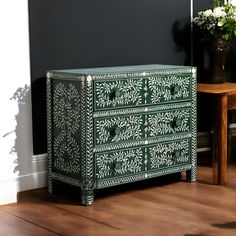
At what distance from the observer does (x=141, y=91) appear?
14.2ft

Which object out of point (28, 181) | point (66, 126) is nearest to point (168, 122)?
point (66, 126)

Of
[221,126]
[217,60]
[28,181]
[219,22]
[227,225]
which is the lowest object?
[227,225]

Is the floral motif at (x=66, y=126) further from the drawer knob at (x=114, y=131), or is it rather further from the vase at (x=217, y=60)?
the vase at (x=217, y=60)

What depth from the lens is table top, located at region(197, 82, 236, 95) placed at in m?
4.60

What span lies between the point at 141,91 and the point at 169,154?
53 centimetres

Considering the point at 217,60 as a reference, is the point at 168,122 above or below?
below

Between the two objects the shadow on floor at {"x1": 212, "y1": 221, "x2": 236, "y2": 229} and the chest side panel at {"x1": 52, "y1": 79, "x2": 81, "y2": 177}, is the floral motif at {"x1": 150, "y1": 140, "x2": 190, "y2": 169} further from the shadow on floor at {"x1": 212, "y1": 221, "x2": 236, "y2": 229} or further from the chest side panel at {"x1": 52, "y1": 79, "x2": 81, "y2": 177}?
the shadow on floor at {"x1": 212, "y1": 221, "x2": 236, "y2": 229}

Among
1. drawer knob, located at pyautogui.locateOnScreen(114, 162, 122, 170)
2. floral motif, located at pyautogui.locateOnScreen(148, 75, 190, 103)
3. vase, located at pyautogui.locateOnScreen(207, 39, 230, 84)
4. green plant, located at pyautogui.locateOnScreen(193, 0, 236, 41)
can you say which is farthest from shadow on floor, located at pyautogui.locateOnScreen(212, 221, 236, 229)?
green plant, located at pyautogui.locateOnScreen(193, 0, 236, 41)

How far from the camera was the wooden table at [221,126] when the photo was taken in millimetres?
4562

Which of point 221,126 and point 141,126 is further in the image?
point 221,126

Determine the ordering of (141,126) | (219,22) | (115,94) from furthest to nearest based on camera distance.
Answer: (219,22)
(141,126)
(115,94)

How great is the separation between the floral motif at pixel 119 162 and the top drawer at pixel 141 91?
308 millimetres

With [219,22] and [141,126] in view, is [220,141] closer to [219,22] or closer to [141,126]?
[141,126]

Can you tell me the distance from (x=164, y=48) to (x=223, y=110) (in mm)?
878
